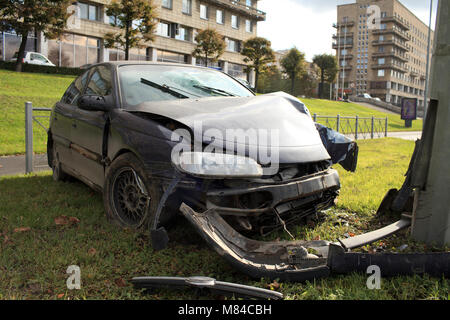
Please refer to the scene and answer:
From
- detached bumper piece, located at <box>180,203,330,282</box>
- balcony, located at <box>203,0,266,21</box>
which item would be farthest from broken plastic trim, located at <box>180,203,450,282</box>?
balcony, located at <box>203,0,266,21</box>

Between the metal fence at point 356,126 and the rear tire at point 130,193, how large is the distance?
11.7 metres

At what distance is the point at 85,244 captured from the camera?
3.19 meters

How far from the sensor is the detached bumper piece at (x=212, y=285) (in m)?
2.22

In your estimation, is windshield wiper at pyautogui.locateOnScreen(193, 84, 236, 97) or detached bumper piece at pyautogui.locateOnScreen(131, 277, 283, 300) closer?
detached bumper piece at pyautogui.locateOnScreen(131, 277, 283, 300)

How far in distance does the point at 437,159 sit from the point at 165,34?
3711 cm

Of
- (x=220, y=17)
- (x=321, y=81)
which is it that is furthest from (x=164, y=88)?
(x=321, y=81)

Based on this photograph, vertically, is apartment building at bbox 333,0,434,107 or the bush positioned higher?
apartment building at bbox 333,0,434,107

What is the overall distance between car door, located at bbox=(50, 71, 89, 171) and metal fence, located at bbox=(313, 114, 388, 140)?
1063 centimetres

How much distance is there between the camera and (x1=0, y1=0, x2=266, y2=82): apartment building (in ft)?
95.4

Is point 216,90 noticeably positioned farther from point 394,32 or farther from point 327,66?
point 394,32

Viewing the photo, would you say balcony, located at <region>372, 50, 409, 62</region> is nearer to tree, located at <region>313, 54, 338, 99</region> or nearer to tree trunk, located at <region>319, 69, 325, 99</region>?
tree, located at <region>313, 54, 338, 99</region>

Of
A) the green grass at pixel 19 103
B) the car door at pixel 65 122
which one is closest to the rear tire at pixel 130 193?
the car door at pixel 65 122

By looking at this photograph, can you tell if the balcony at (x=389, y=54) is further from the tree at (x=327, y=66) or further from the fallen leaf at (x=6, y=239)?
the fallen leaf at (x=6, y=239)
